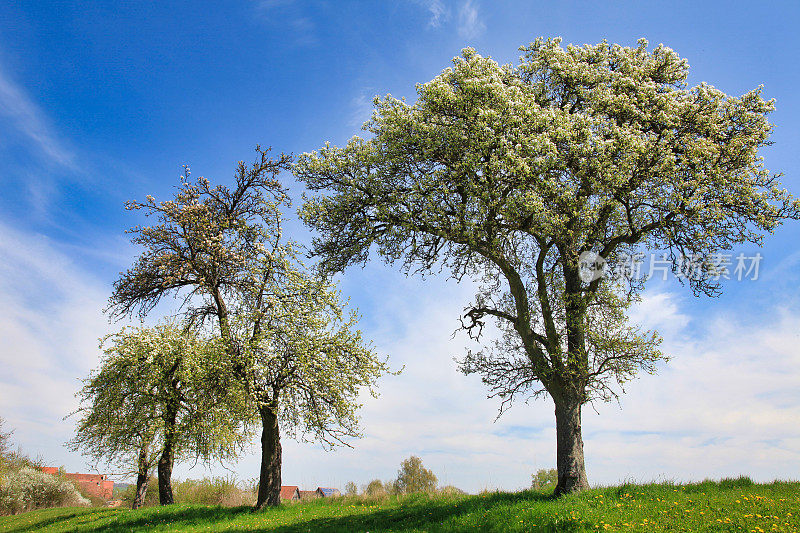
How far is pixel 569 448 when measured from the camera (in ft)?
51.2

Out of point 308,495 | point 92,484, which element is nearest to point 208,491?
point 308,495

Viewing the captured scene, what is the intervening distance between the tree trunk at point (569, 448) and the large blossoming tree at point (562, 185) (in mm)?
53

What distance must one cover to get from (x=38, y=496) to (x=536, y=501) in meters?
48.4

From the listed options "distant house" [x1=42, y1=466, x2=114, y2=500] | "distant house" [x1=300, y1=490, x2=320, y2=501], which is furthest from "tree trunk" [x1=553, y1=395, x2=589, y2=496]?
"distant house" [x1=42, y1=466, x2=114, y2=500]

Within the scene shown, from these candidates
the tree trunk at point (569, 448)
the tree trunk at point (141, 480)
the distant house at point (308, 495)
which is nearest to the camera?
the tree trunk at point (569, 448)

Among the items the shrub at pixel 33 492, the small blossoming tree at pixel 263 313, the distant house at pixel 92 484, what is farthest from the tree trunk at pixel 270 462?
the shrub at pixel 33 492

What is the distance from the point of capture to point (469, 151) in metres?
15.4

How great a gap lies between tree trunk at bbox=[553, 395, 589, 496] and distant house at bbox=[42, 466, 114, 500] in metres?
45.9

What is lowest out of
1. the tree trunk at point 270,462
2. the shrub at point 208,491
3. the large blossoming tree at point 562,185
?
the shrub at point 208,491

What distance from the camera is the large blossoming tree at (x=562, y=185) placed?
15.1 m

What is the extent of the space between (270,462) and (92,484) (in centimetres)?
4651

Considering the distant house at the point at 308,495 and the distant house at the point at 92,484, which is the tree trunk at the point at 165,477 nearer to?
the distant house at the point at 308,495

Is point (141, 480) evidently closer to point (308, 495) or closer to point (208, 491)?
point (208, 491)

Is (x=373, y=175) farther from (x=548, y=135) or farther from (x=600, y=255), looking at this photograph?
(x=600, y=255)
